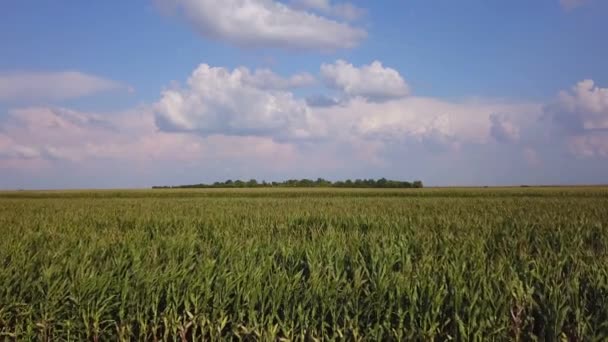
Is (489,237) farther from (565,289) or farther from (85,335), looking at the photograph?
(85,335)

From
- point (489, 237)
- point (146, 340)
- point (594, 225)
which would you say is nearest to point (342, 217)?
point (489, 237)

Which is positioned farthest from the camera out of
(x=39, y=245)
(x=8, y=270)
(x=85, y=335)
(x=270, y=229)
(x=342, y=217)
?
(x=342, y=217)

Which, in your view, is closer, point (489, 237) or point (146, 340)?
point (146, 340)

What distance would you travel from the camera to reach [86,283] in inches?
178

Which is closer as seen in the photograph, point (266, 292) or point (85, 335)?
point (266, 292)

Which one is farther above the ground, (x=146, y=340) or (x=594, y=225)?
(x=594, y=225)

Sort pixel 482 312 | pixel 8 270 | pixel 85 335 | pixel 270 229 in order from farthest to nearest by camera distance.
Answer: pixel 270 229, pixel 8 270, pixel 85 335, pixel 482 312

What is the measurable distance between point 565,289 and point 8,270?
19.6 ft

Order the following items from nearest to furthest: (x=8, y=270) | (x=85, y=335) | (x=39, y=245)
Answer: (x=85, y=335) < (x=8, y=270) < (x=39, y=245)

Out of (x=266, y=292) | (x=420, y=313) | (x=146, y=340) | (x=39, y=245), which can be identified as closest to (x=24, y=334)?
(x=146, y=340)

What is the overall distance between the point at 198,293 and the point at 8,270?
2.38 metres

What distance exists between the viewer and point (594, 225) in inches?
383

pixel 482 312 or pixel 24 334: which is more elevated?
pixel 482 312

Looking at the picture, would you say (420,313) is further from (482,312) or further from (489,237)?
(489,237)
